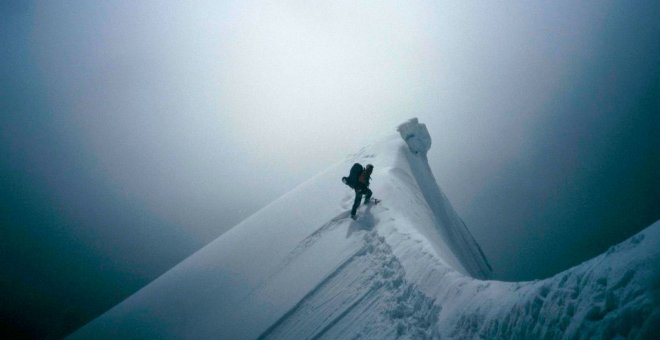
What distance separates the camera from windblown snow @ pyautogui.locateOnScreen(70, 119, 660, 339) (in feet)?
8.61

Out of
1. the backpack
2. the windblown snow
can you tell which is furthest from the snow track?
the backpack

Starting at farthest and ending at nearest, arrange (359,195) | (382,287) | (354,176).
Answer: (359,195), (354,176), (382,287)

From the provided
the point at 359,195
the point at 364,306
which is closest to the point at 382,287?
the point at 364,306

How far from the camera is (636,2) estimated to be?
82750 mm

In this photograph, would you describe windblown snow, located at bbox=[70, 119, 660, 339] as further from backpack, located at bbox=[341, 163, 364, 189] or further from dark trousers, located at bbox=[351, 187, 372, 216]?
backpack, located at bbox=[341, 163, 364, 189]

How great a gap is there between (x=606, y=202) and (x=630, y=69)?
145 feet

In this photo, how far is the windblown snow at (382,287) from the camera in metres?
2.62

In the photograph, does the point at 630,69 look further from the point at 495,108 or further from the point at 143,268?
the point at 143,268

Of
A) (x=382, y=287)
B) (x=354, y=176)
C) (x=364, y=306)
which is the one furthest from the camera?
(x=354, y=176)

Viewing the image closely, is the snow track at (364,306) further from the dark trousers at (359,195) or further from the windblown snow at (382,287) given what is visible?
the dark trousers at (359,195)

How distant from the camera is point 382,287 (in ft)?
20.5

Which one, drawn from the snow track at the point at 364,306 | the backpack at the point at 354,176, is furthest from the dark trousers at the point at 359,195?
the snow track at the point at 364,306

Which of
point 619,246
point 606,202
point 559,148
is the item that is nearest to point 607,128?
point 559,148

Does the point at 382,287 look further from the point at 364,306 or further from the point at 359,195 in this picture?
the point at 359,195
